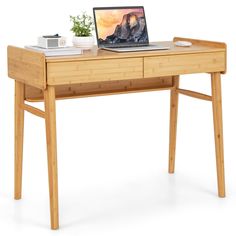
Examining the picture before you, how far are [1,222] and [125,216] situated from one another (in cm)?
85

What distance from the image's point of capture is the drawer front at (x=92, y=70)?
4.14m

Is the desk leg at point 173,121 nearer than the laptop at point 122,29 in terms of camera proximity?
No

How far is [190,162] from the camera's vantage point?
19.3 ft

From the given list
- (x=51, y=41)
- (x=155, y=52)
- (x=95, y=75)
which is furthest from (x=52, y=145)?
(x=155, y=52)

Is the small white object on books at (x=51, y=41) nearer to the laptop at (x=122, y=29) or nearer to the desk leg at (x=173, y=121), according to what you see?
the laptop at (x=122, y=29)

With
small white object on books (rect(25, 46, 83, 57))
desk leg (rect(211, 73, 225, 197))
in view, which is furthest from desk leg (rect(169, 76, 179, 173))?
small white object on books (rect(25, 46, 83, 57))

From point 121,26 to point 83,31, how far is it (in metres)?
0.29

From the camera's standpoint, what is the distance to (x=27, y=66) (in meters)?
4.35

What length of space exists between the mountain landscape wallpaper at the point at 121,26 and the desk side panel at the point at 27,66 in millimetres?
600

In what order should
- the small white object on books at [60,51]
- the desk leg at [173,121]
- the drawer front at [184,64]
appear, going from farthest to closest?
the desk leg at [173,121]
the drawer front at [184,64]
the small white object on books at [60,51]

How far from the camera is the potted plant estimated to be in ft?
15.2

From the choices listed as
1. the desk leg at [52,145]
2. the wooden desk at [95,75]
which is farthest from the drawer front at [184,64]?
the desk leg at [52,145]

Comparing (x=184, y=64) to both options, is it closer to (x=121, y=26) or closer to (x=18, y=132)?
(x=121, y=26)

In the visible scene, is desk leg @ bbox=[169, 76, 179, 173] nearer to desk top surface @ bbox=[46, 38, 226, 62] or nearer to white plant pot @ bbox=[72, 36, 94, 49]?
desk top surface @ bbox=[46, 38, 226, 62]
